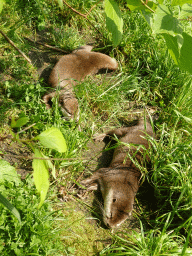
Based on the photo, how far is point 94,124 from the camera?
372cm

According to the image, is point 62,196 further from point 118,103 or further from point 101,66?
point 101,66

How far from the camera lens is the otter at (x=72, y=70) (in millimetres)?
3707

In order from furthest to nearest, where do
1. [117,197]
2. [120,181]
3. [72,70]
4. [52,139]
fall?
[72,70] < [120,181] < [117,197] < [52,139]

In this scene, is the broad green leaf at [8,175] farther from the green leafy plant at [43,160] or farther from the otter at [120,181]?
the green leafy plant at [43,160]

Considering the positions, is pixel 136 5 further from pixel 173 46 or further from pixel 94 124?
pixel 94 124

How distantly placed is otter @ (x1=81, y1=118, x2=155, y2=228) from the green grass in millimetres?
165

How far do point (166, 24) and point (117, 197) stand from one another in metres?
2.47

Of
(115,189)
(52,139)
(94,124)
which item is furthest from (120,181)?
(52,139)

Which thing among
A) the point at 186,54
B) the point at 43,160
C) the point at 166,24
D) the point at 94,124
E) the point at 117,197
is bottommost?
the point at 117,197

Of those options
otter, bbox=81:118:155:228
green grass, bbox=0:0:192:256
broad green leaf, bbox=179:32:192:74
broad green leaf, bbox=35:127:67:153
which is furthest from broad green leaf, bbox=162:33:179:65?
otter, bbox=81:118:155:228

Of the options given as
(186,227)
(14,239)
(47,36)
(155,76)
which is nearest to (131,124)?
(155,76)

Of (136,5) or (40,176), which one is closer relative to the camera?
(40,176)

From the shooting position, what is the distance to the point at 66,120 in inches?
145

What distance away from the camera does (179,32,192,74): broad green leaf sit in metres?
0.97
